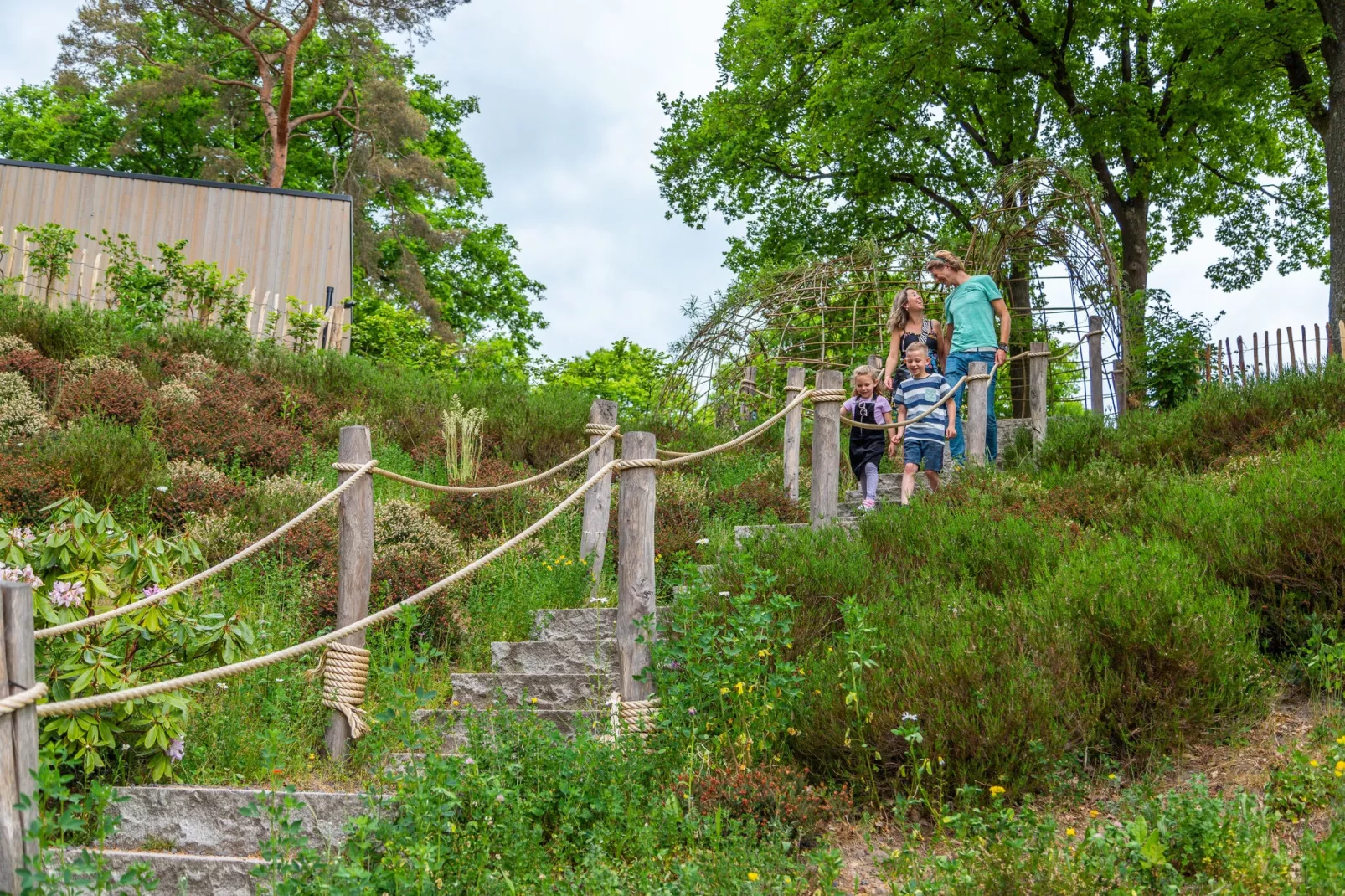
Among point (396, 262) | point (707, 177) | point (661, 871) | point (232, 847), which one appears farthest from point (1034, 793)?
point (396, 262)

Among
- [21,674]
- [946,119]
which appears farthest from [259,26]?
[21,674]

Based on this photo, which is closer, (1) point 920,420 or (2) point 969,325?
(1) point 920,420

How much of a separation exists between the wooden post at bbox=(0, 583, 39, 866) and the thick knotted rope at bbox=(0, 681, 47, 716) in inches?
0.9

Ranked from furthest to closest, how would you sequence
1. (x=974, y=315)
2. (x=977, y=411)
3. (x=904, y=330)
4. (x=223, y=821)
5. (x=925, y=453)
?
(x=904, y=330) → (x=974, y=315) → (x=977, y=411) → (x=925, y=453) → (x=223, y=821)

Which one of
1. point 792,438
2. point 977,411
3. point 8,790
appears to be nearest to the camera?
point 8,790

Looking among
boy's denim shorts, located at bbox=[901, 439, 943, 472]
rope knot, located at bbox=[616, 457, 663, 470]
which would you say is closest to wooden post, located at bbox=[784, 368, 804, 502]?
boy's denim shorts, located at bbox=[901, 439, 943, 472]

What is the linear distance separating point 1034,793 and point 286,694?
3.52 meters

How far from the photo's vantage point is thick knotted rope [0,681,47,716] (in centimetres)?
288

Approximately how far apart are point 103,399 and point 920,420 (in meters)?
6.88

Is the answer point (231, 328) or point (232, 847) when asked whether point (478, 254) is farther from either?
point (232, 847)

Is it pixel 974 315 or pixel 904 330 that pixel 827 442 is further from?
pixel 974 315

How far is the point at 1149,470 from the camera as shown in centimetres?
756

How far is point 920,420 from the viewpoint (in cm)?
814

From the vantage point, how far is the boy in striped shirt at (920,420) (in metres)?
8.11
